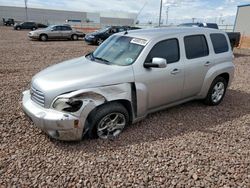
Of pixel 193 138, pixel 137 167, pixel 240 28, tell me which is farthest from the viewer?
pixel 240 28

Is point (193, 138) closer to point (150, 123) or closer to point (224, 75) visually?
point (150, 123)

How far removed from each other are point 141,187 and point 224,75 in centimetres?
375

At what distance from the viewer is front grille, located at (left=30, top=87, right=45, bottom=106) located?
350cm

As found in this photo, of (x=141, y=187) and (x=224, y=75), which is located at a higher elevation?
(x=224, y=75)

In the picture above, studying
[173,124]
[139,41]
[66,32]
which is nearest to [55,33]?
[66,32]

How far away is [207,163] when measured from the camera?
3.32 m

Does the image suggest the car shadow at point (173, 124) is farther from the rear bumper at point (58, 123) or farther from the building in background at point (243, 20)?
the building in background at point (243, 20)

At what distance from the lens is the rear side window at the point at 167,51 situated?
4.16m

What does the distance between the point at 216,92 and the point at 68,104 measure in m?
3.60

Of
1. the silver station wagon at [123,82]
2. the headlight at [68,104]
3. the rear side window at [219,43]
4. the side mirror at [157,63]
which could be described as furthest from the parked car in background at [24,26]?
the headlight at [68,104]

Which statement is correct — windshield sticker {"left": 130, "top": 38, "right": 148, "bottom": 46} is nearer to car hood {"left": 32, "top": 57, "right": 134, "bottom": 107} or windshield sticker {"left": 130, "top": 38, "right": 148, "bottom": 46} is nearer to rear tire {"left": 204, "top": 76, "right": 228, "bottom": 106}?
car hood {"left": 32, "top": 57, "right": 134, "bottom": 107}

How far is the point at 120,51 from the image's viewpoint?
4.33m

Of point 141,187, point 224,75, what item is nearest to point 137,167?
point 141,187

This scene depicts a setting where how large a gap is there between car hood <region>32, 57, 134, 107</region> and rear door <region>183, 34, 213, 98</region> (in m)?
1.39
